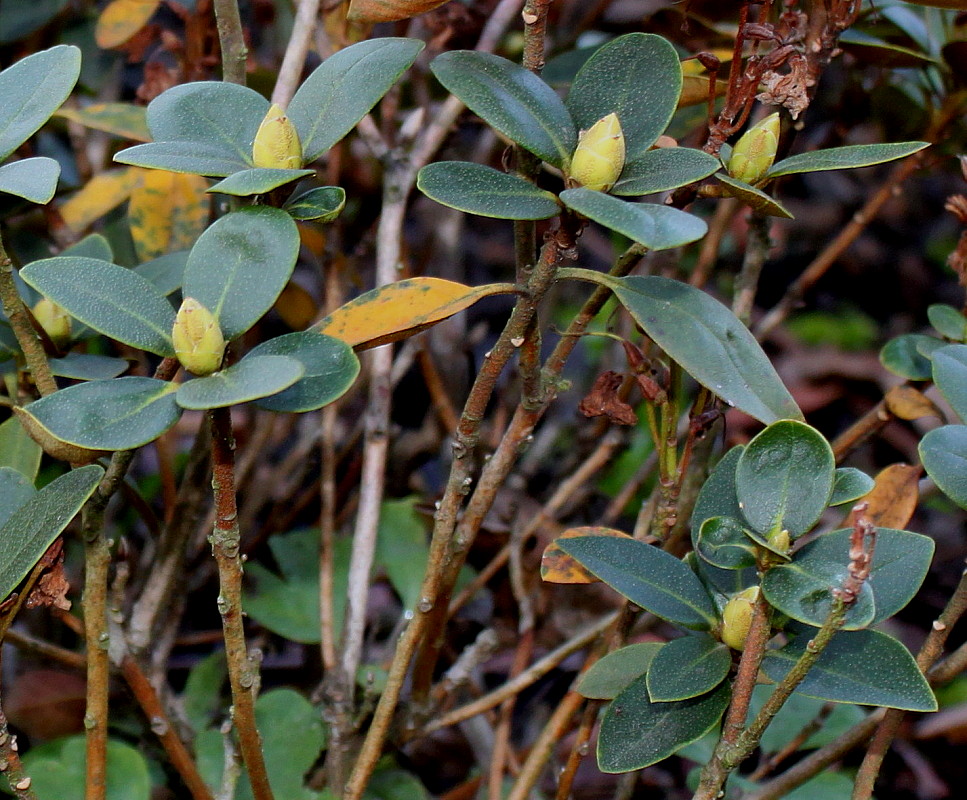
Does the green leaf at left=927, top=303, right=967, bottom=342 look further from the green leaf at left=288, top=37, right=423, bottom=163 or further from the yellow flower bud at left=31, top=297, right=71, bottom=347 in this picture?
the yellow flower bud at left=31, top=297, right=71, bottom=347

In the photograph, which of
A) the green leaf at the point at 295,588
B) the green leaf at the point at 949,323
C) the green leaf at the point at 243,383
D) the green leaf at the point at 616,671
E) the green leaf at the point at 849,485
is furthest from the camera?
the green leaf at the point at 295,588

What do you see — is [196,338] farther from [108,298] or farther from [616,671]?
[616,671]

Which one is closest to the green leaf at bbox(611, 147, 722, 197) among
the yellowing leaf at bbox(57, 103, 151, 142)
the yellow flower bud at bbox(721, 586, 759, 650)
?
the yellow flower bud at bbox(721, 586, 759, 650)

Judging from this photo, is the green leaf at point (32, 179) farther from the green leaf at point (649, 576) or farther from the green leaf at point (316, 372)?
the green leaf at point (649, 576)

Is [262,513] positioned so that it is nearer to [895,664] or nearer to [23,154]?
[23,154]

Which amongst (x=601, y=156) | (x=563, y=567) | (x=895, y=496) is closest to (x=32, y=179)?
(x=601, y=156)

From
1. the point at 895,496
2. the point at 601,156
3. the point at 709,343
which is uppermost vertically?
the point at 601,156

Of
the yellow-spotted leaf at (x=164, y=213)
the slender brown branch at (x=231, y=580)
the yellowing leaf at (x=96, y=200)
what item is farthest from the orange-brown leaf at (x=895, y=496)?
the yellowing leaf at (x=96, y=200)
